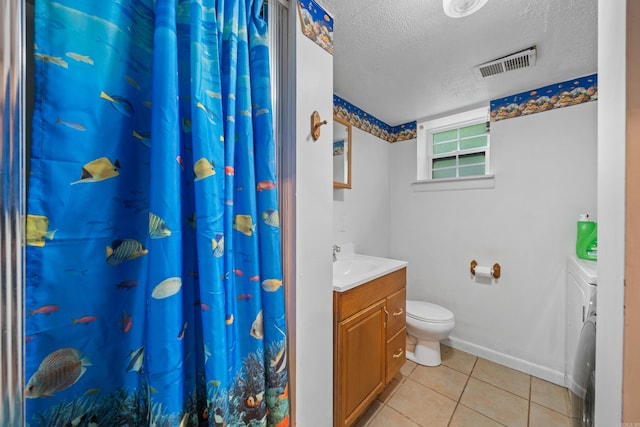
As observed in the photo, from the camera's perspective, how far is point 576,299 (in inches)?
59.1

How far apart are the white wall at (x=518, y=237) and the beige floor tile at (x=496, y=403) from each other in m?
0.43

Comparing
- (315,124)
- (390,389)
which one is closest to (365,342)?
(390,389)

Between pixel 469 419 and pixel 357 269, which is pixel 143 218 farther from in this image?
pixel 469 419

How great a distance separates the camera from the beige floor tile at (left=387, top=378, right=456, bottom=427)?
1471mm

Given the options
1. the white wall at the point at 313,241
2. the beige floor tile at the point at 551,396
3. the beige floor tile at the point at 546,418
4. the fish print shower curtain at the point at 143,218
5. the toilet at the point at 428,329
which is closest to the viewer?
the fish print shower curtain at the point at 143,218

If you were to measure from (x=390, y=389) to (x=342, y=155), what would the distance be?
1.84m

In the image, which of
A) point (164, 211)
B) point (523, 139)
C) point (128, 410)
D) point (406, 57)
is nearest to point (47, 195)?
point (164, 211)

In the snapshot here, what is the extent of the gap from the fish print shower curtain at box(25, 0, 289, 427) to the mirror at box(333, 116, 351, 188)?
1185mm

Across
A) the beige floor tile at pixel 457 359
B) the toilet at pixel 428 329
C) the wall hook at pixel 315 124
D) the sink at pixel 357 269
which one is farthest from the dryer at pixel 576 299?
the wall hook at pixel 315 124

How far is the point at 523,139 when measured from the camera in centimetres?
193

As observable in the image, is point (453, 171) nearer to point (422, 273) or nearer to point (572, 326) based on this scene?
point (422, 273)

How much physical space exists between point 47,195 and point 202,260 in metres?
0.35

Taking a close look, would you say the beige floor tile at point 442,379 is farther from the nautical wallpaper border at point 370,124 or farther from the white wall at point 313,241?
the nautical wallpaper border at point 370,124

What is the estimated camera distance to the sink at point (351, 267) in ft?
5.64
